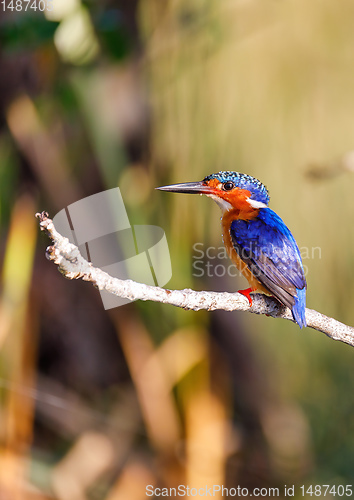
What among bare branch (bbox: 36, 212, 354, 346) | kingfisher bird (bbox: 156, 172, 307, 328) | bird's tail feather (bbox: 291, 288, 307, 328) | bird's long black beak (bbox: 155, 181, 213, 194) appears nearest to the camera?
bare branch (bbox: 36, 212, 354, 346)

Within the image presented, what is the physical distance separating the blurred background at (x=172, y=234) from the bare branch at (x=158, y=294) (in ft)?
1.41

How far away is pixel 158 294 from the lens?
3.12ft

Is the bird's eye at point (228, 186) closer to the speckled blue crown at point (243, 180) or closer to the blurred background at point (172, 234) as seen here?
the speckled blue crown at point (243, 180)

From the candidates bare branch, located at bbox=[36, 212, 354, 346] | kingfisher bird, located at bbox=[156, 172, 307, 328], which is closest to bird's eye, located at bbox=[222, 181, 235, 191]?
kingfisher bird, located at bbox=[156, 172, 307, 328]

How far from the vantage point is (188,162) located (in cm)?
176

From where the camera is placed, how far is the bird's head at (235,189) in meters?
1.58

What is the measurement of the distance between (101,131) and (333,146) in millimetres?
856

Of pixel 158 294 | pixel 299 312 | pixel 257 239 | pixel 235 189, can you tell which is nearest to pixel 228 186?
pixel 235 189

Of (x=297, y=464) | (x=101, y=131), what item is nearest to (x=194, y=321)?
(x=297, y=464)

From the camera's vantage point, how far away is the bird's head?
1.58m

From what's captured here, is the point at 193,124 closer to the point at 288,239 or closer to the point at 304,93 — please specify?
the point at 304,93

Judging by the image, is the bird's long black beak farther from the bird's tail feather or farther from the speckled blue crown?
the bird's tail feather

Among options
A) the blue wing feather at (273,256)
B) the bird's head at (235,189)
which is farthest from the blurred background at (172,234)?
the blue wing feather at (273,256)

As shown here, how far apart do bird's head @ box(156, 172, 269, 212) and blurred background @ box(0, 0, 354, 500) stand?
14 centimetres
